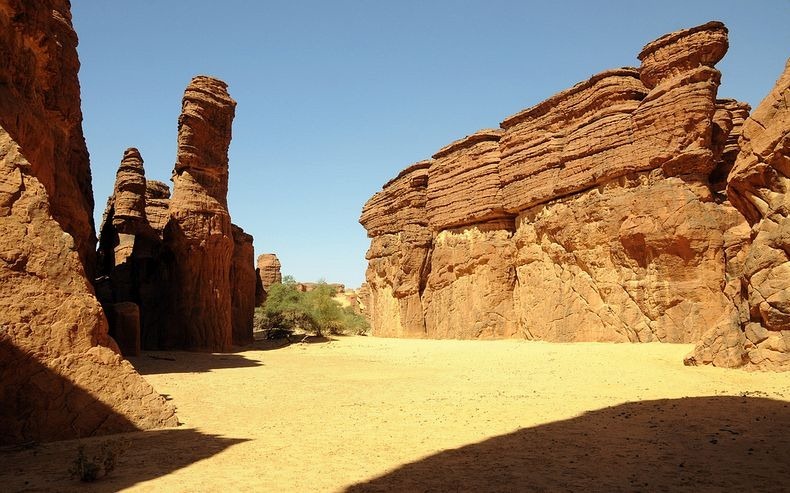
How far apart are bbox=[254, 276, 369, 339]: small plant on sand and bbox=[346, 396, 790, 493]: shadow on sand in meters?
29.0

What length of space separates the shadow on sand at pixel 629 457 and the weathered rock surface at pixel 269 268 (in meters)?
52.2

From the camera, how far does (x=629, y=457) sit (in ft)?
17.6

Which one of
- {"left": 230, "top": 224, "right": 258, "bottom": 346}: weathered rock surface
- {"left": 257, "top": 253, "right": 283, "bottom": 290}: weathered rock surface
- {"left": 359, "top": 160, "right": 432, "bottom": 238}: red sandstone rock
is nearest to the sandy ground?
{"left": 230, "top": 224, "right": 258, "bottom": 346}: weathered rock surface

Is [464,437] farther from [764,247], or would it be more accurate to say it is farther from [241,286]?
[241,286]

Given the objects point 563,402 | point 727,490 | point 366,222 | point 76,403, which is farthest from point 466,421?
point 366,222

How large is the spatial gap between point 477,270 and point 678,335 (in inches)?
424

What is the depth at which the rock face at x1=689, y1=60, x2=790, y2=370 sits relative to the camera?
32.0 ft

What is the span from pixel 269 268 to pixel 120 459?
178 ft

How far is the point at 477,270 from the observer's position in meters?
26.9

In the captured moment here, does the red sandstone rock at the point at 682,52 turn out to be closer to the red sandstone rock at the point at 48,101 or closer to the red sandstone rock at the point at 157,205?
the red sandstone rock at the point at 48,101

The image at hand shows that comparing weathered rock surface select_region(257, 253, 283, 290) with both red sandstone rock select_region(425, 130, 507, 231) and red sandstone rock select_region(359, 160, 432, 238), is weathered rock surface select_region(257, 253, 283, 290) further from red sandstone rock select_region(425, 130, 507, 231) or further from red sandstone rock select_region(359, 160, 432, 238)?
red sandstone rock select_region(425, 130, 507, 231)

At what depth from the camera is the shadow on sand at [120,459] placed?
479 cm

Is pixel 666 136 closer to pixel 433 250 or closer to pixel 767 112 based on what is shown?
pixel 767 112

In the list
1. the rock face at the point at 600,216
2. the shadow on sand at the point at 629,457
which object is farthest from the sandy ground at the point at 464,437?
the rock face at the point at 600,216
